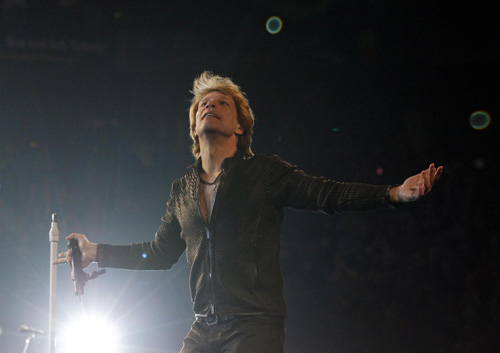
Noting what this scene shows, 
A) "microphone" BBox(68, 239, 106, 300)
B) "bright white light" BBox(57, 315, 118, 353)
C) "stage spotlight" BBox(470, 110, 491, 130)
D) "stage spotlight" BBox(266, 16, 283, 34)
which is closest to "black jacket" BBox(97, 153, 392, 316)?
"microphone" BBox(68, 239, 106, 300)

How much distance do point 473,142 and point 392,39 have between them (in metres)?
0.92

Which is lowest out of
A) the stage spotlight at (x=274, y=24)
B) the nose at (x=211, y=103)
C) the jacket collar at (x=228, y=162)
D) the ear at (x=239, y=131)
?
the jacket collar at (x=228, y=162)

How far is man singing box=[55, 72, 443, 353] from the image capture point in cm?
168

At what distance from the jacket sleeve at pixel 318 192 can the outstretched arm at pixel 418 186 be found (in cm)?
5

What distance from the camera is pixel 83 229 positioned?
161 inches

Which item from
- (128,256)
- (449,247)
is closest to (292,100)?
(449,247)

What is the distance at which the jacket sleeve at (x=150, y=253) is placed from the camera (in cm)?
214

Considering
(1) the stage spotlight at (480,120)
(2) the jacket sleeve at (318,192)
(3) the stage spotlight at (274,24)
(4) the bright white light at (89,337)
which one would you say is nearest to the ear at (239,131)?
(2) the jacket sleeve at (318,192)

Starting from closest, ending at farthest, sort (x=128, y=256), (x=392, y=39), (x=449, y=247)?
(x=128, y=256) < (x=449, y=247) < (x=392, y=39)

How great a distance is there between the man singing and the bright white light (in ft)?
5.53

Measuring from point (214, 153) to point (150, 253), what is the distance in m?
0.45

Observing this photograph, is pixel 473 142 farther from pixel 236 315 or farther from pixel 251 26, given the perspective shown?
pixel 236 315

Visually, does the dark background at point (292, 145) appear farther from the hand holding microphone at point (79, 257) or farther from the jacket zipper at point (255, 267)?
the jacket zipper at point (255, 267)

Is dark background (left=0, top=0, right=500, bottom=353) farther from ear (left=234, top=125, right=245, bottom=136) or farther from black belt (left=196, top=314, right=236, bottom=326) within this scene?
black belt (left=196, top=314, right=236, bottom=326)
